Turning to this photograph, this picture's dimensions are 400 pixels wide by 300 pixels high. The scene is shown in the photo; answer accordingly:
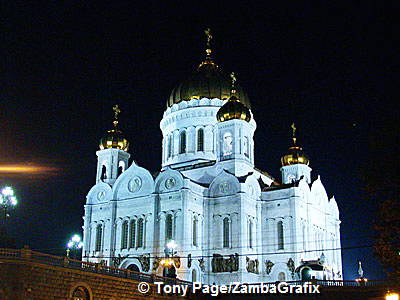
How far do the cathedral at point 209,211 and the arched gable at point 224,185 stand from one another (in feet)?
0.26

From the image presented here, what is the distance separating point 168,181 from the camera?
1747 inches

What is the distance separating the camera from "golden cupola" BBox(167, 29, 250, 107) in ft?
171

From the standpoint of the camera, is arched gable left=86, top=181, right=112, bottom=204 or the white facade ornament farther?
arched gable left=86, top=181, right=112, bottom=204

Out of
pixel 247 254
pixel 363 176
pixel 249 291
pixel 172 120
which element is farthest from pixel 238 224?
pixel 363 176

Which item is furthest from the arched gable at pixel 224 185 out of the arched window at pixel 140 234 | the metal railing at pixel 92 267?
the metal railing at pixel 92 267

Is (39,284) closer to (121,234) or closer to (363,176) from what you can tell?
(363,176)

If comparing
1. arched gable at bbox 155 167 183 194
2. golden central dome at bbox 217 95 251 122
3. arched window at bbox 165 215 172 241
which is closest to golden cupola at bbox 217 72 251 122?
golden central dome at bbox 217 95 251 122

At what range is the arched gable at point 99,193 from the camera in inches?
1901

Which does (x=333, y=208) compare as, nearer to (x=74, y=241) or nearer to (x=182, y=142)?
(x=182, y=142)

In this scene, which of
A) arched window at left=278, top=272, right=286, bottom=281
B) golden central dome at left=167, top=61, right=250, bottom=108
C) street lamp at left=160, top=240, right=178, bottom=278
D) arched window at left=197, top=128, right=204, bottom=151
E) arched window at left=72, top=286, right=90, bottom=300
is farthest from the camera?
golden central dome at left=167, top=61, right=250, bottom=108

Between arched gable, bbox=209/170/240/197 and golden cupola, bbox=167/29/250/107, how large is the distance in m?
9.97

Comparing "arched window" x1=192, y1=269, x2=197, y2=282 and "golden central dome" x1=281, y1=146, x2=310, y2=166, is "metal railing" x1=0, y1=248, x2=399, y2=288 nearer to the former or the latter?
"arched window" x1=192, y1=269, x2=197, y2=282

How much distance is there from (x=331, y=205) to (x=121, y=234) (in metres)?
20.5

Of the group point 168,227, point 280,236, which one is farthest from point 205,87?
point 280,236
